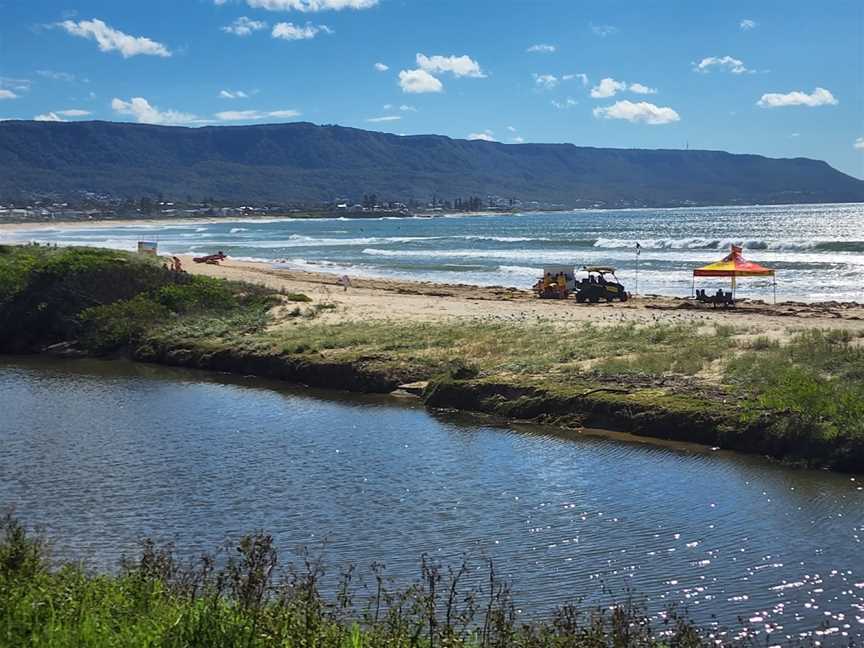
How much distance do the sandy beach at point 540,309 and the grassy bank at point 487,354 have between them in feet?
4.97

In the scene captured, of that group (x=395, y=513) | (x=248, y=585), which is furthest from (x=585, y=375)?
(x=248, y=585)

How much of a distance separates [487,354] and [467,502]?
975 cm

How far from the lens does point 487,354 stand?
2311cm

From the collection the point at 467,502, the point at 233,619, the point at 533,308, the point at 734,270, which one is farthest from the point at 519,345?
the point at 233,619

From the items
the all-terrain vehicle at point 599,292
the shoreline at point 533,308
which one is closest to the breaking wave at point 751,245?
the shoreline at point 533,308

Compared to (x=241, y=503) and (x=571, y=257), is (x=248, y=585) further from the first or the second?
(x=571, y=257)

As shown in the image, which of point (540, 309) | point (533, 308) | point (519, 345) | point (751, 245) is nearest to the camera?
point (519, 345)

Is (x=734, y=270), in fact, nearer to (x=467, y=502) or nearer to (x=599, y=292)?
(x=599, y=292)

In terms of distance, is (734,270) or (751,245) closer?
(734,270)

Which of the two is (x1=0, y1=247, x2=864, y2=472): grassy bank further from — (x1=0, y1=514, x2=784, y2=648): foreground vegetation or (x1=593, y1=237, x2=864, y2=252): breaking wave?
(x1=593, y1=237, x2=864, y2=252): breaking wave

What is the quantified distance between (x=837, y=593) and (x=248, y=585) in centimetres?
581

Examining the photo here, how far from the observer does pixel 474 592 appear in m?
10.0

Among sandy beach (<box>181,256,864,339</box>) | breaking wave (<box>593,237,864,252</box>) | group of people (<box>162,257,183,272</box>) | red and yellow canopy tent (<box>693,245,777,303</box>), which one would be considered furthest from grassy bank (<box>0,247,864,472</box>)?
breaking wave (<box>593,237,864,252</box>)

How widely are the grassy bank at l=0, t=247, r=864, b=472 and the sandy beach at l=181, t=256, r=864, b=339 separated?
4.97ft
